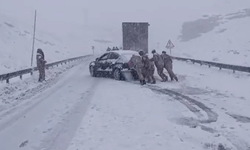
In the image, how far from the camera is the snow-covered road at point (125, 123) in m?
5.83

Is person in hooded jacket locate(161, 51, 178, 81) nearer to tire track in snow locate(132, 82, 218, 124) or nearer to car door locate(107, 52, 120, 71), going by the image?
car door locate(107, 52, 120, 71)

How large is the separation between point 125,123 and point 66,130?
53.5 inches

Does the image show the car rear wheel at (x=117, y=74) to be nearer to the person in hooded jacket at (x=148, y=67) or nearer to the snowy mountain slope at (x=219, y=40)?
the person in hooded jacket at (x=148, y=67)

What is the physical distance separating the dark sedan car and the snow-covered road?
4.31m

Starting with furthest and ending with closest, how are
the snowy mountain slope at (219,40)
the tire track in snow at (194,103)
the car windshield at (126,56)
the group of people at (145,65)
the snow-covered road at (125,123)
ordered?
the snowy mountain slope at (219,40) → the car windshield at (126,56) → the group of people at (145,65) → the tire track in snow at (194,103) → the snow-covered road at (125,123)

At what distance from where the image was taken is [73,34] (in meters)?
90.0

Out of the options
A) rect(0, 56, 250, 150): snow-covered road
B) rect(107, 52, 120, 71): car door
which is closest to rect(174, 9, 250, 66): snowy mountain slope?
rect(107, 52, 120, 71): car door

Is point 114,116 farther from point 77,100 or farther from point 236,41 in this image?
point 236,41

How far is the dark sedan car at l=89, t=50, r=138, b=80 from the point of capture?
1561cm

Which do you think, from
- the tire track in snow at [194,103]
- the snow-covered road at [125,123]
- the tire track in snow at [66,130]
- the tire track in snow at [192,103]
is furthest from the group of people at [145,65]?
the tire track in snow at [66,130]

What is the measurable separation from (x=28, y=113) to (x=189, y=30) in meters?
70.4

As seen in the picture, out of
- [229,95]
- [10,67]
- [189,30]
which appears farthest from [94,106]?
[189,30]

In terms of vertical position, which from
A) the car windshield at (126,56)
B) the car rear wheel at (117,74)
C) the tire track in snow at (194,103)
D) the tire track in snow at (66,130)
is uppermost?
the car windshield at (126,56)

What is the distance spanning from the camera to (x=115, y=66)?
53.3 ft
